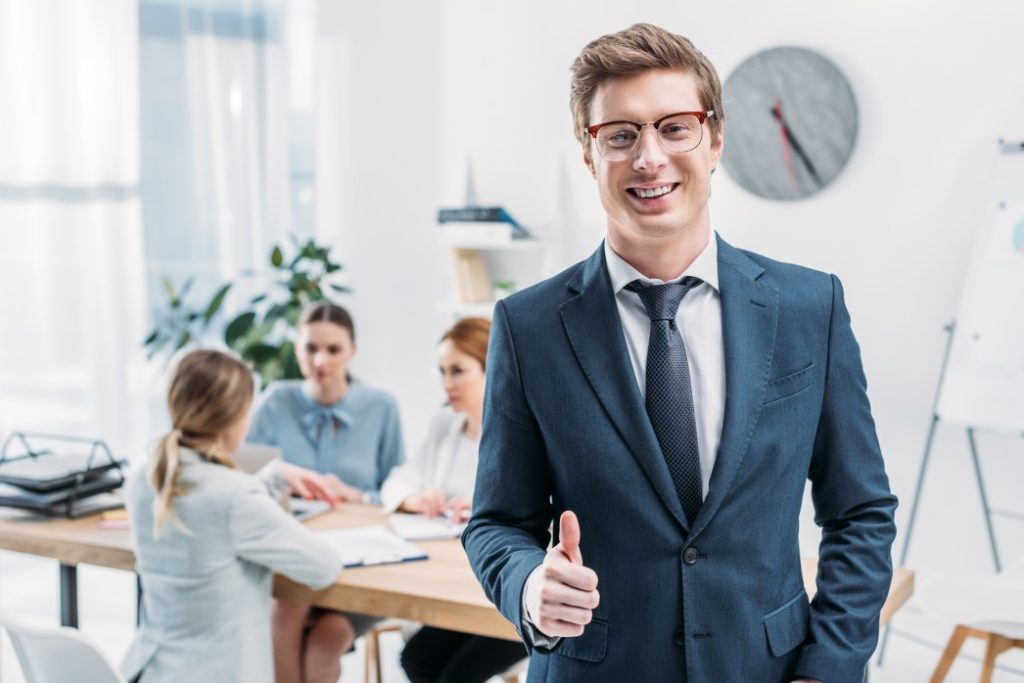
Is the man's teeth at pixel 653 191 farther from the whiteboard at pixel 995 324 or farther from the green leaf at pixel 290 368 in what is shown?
the green leaf at pixel 290 368

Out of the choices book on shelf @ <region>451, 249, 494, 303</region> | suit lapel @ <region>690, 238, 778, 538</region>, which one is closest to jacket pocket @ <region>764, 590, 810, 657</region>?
suit lapel @ <region>690, 238, 778, 538</region>

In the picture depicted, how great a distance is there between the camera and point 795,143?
155 inches

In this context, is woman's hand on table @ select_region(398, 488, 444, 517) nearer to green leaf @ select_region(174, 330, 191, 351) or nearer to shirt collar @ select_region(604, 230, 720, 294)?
shirt collar @ select_region(604, 230, 720, 294)

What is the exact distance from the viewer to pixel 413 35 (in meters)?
4.84

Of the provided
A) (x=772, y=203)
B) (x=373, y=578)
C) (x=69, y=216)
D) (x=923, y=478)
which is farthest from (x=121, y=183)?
(x=923, y=478)

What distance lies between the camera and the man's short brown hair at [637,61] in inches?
46.6

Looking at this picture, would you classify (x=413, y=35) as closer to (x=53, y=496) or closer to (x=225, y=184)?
(x=225, y=184)

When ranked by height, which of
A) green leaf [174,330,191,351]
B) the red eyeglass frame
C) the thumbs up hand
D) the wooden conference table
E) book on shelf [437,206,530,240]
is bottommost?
the wooden conference table

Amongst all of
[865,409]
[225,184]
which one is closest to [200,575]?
[865,409]

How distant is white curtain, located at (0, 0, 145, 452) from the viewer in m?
4.53

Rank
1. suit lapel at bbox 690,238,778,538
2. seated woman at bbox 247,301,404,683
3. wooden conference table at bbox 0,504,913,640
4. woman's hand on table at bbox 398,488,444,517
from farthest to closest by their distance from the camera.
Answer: seated woman at bbox 247,301,404,683, woman's hand on table at bbox 398,488,444,517, wooden conference table at bbox 0,504,913,640, suit lapel at bbox 690,238,778,538

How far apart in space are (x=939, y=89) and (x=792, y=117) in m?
0.54

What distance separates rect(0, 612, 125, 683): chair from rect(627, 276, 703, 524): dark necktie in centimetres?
122

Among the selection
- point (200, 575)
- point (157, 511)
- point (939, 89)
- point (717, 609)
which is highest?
point (939, 89)
